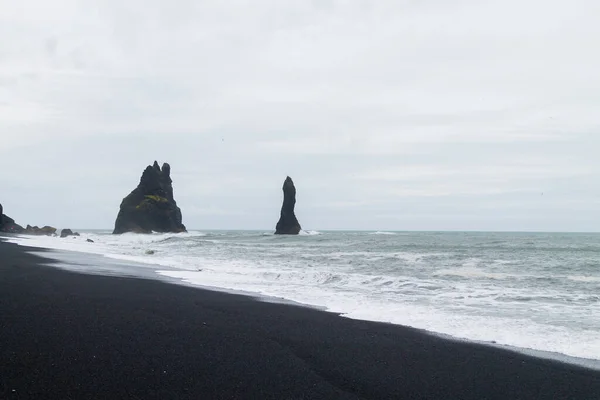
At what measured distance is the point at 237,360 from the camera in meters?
6.55

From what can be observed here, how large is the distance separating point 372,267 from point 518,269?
269 inches

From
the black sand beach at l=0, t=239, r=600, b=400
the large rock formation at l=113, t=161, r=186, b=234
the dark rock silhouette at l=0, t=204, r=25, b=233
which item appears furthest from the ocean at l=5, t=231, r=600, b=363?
the large rock formation at l=113, t=161, r=186, b=234

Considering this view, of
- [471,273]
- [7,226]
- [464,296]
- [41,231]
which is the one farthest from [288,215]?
[464,296]

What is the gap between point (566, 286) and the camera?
17.7 m

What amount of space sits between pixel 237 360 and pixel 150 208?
97.8 meters

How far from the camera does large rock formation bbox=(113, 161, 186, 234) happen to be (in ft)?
325

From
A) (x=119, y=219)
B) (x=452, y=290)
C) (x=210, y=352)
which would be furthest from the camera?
(x=119, y=219)

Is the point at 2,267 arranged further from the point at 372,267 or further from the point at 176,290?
the point at 372,267

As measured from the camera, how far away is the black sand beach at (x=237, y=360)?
534cm

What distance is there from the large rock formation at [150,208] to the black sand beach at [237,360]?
9158 cm

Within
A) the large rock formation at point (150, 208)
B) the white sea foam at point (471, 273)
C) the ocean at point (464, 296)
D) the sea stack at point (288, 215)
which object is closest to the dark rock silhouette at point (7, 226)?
the large rock formation at point (150, 208)

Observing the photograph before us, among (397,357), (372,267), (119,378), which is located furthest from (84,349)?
(372,267)

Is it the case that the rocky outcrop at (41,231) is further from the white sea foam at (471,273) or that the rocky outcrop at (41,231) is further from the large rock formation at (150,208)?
the white sea foam at (471,273)

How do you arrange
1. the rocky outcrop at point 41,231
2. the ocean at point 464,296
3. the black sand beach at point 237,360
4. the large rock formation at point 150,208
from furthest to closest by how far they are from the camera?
the large rock formation at point 150,208
the rocky outcrop at point 41,231
the ocean at point 464,296
the black sand beach at point 237,360
